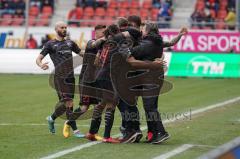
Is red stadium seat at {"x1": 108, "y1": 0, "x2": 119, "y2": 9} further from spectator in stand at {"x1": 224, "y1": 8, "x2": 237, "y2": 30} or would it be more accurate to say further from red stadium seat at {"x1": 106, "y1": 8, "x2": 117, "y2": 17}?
spectator in stand at {"x1": 224, "y1": 8, "x2": 237, "y2": 30}

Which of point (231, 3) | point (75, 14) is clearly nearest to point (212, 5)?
point (231, 3)

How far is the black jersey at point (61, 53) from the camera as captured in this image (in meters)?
12.0

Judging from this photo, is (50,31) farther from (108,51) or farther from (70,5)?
(108,51)

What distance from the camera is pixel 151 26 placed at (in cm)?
1112

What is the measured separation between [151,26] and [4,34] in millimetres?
25243

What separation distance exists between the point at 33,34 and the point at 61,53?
23.5 metres

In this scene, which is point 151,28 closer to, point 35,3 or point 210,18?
point 210,18

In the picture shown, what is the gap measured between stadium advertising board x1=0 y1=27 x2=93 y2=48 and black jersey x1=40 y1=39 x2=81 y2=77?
22.3m

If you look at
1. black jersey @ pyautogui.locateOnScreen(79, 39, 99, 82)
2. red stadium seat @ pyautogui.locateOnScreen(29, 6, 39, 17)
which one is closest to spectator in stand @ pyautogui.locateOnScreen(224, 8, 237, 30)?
red stadium seat @ pyautogui.locateOnScreen(29, 6, 39, 17)

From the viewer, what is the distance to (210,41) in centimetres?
3134

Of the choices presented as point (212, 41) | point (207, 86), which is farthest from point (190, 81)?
point (212, 41)

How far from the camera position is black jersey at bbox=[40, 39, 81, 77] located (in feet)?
39.3

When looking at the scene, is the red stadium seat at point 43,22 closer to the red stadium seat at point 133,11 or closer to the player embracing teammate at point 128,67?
the red stadium seat at point 133,11

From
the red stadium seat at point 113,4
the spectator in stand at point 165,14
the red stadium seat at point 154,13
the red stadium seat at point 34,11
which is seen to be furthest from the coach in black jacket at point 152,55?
the red stadium seat at point 34,11
